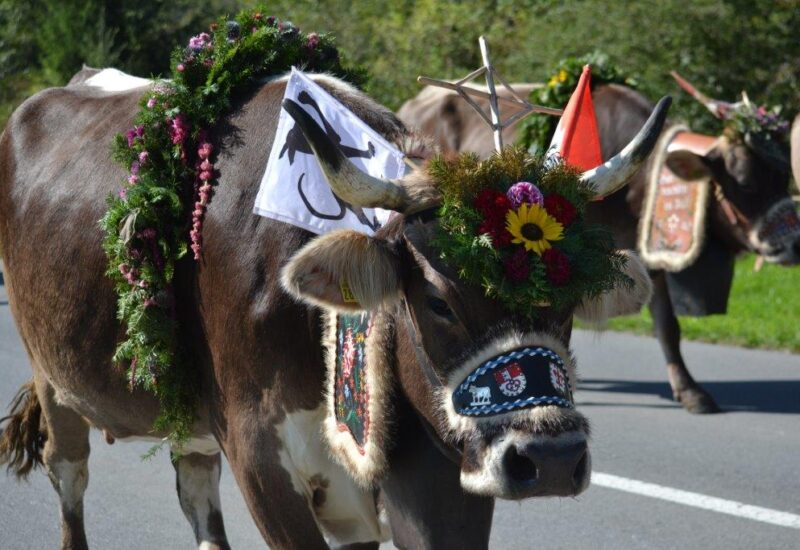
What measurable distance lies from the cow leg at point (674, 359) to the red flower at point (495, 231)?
4808mm

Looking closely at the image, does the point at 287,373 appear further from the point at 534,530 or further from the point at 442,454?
the point at 534,530

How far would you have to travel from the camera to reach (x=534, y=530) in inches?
214

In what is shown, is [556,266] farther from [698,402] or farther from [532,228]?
[698,402]

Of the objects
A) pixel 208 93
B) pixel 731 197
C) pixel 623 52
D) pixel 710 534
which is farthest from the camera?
pixel 623 52

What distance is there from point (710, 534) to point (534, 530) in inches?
29.2

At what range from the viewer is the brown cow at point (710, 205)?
756cm

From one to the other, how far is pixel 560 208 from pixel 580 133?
771 mm

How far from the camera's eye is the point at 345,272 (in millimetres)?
3037

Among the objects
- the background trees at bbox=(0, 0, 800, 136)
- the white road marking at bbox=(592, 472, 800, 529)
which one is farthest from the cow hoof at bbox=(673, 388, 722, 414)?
the background trees at bbox=(0, 0, 800, 136)

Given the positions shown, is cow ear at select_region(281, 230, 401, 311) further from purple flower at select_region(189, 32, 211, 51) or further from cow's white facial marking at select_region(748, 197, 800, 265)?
cow's white facial marking at select_region(748, 197, 800, 265)

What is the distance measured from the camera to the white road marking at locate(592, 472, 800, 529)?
5.56 meters

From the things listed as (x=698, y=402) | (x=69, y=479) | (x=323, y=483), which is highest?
(x=323, y=483)

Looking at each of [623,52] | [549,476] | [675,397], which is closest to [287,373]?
[549,476]

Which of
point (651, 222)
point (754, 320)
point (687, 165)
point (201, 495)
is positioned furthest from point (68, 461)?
point (754, 320)
